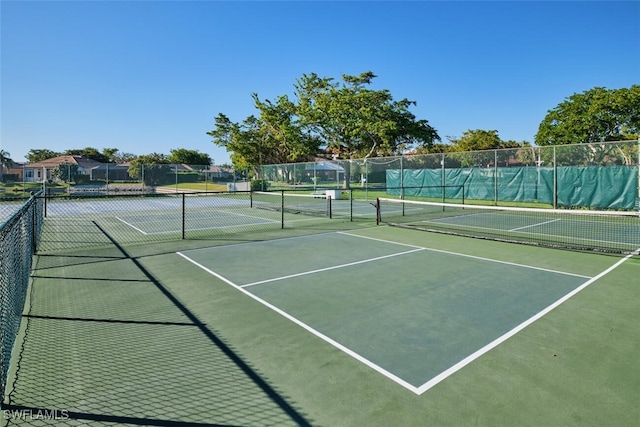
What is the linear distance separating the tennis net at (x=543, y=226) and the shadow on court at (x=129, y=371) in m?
8.51

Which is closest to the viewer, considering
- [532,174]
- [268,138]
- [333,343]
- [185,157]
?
[333,343]

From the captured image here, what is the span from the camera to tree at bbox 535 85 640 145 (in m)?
34.8

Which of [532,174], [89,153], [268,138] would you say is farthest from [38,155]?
[532,174]

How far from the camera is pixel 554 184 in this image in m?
19.4

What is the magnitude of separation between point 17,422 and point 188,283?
12.8 feet

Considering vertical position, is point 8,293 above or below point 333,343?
above

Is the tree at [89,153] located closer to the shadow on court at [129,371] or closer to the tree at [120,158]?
the tree at [120,158]

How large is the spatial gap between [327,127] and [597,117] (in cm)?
2608

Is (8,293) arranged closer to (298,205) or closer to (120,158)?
(298,205)

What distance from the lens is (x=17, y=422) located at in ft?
9.88

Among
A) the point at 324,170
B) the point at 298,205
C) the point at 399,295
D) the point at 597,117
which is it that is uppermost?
the point at 597,117

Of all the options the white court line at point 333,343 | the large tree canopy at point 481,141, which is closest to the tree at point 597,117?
the large tree canopy at point 481,141

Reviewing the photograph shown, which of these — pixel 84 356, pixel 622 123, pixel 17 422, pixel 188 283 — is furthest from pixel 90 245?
pixel 622 123

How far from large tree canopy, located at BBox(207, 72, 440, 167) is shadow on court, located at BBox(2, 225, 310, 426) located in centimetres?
3418
